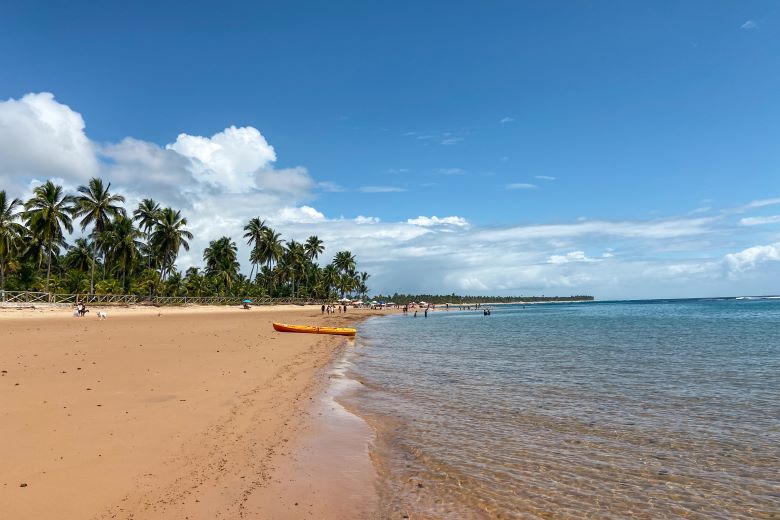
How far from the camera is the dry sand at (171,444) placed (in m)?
5.62

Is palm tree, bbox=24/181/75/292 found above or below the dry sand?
above

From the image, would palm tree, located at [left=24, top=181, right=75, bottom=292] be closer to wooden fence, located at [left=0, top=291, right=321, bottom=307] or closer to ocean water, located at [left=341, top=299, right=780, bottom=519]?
wooden fence, located at [left=0, top=291, right=321, bottom=307]

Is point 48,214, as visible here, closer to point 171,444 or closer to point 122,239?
point 122,239

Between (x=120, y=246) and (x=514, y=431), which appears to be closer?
(x=514, y=431)

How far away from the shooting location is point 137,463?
6691 mm

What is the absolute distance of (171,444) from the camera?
7.64 m

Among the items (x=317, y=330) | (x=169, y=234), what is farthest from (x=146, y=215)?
(x=317, y=330)

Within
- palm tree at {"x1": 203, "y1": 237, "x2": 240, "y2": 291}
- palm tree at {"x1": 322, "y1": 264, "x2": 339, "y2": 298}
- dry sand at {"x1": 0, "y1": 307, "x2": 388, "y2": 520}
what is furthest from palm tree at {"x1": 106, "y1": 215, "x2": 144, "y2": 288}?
palm tree at {"x1": 322, "y1": 264, "x2": 339, "y2": 298}

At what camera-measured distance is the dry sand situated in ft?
18.4

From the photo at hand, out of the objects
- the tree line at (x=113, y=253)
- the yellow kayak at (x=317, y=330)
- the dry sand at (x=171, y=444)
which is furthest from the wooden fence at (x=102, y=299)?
the dry sand at (x=171, y=444)

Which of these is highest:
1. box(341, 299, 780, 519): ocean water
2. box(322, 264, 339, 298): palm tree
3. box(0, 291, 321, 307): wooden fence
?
box(322, 264, 339, 298): palm tree

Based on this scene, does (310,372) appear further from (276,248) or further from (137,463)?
(276,248)

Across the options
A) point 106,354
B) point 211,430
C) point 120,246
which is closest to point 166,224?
point 120,246

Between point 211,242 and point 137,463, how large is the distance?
104 m
